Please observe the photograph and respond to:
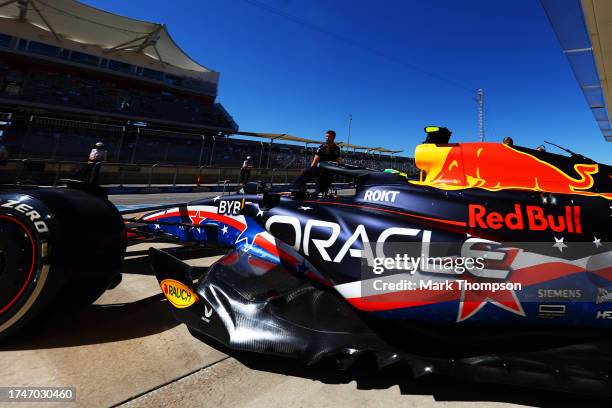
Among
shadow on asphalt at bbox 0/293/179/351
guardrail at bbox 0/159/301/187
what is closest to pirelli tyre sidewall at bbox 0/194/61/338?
shadow on asphalt at bbox 0/293/179/351

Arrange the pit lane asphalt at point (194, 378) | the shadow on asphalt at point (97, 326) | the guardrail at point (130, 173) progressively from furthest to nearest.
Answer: the guardrail at point (130, 173) < the shadow on asphalt at point (97, 326) < the pit lane asphalt at point (194, 378)

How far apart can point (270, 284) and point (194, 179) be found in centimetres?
1786

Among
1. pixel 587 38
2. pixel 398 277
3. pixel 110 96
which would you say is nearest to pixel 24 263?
pixel 398 277

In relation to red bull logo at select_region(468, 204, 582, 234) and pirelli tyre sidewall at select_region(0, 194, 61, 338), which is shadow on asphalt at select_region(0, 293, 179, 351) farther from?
red bull logo at select_region(468, 204, 582, 234)

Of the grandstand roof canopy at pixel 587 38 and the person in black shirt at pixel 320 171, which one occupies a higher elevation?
the grandstand roof canopy at pixel 587 38

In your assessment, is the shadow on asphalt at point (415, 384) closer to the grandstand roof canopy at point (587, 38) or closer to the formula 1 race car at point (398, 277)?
the formula 1 race car at point (398, 277)

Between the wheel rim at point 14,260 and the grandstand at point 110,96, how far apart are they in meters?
16.9

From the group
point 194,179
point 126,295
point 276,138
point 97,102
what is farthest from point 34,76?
point 126,295

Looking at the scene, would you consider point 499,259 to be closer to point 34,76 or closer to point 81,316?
point 81,316

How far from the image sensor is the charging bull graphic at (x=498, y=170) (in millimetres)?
2529

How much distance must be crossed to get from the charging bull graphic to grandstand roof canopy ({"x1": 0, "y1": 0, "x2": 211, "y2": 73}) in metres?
37.8

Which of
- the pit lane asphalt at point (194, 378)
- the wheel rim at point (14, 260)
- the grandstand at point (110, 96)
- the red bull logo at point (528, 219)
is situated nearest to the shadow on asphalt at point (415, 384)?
the pit lane asphalt at point (194, 378)

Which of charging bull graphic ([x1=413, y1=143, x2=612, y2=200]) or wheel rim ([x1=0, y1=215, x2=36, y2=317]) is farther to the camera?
charging bull graphic ([x1=413, y1=143, x2=612, y2=200])

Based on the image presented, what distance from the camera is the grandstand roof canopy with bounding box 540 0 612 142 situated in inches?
278
